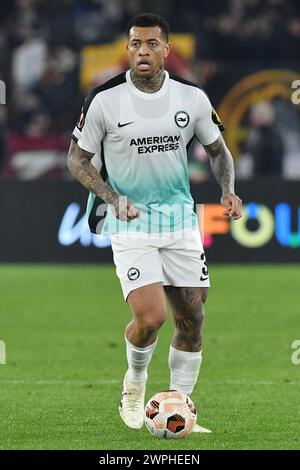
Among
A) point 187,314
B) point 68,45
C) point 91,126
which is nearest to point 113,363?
point 187,314

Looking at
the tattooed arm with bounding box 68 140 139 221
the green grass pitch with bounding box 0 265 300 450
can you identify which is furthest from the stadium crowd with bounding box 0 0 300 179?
the tattooed arm with bounding box 68 140 139 221

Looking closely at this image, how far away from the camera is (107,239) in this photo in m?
18.0

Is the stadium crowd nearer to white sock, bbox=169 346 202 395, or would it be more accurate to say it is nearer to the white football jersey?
the white football jersey

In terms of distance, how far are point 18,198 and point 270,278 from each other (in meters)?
3.76

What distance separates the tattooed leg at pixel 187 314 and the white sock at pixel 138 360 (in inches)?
6.9

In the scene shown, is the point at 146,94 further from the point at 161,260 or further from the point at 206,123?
the point at 161,260

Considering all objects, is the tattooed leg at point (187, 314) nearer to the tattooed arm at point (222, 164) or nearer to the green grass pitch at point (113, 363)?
the green grass pitch at point (113, 363)

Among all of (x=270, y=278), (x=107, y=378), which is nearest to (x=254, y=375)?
(x=107, y=378)

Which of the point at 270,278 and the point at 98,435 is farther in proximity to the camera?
the point at 270,278

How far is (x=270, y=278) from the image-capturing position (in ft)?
56.5

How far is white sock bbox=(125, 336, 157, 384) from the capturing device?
7.81 metres

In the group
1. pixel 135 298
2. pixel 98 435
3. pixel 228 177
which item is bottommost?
pixel 98 435

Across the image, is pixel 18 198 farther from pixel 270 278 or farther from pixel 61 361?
pixel 61 361

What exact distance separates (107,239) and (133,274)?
406 inches
